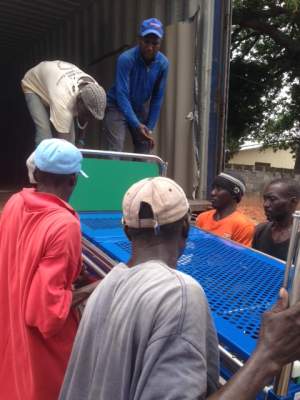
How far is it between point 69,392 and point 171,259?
1.49 ft

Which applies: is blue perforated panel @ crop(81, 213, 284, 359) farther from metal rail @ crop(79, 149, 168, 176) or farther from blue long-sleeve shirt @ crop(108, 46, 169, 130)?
blue long-sleeve shirt @ crop(108, 46, 169, 130)

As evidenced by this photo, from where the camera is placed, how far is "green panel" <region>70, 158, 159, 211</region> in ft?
10.5

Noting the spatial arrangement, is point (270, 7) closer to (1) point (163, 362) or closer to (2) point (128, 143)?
(2) point (128, 143)

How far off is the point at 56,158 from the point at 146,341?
1096 millimetres

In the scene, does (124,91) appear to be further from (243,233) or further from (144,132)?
(243,233)

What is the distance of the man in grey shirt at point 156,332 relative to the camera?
3.21ft

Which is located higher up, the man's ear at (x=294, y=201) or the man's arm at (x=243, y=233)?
the man's ear at (x=294, y=201)

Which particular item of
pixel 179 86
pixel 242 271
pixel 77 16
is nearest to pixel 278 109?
pixel 77 16

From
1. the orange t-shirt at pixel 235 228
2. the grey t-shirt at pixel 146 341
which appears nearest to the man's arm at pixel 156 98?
the orange t-shirt at pixel 235 228

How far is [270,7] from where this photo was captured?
1233 cm

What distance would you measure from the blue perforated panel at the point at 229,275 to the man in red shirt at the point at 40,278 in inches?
16.0

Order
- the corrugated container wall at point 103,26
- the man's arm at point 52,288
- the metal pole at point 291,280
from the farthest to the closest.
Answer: the corrugated container wall at point 103,26
the man's arm at point 52,288
the metal pole at point 291,280

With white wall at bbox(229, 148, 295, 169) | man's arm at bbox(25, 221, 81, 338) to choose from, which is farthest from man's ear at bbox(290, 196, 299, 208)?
white wall at bbox(229, 148, 295, 169)

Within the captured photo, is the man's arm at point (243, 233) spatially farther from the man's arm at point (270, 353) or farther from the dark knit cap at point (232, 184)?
the man's arm at point (270, 353)
